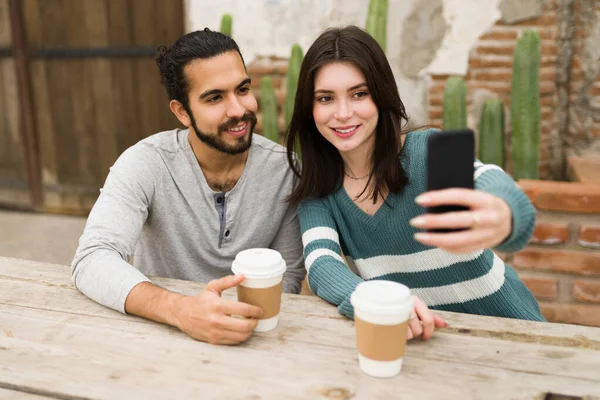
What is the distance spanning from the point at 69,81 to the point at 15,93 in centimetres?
42

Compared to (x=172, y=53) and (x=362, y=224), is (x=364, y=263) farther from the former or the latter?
(x=172, y=53)

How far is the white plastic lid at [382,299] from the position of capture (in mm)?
875

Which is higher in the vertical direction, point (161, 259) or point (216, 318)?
point (216, 318)

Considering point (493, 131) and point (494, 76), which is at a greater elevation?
point (494, 76)

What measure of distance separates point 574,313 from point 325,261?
1.49 meters

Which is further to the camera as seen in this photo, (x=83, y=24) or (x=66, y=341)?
(x=83, y=24)

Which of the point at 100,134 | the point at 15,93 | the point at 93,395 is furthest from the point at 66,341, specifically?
the point at 15,93

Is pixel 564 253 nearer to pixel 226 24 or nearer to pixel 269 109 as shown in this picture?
pixel 269 109

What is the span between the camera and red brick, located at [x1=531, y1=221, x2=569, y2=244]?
7.34ft

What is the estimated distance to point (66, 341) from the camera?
107cm

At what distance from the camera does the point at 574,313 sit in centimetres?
232

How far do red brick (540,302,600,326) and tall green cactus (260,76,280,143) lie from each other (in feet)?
4.97

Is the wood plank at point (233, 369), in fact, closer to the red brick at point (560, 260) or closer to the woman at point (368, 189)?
the woman at point (368, 189)

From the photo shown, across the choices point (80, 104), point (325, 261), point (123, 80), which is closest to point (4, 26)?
point (80, 104)
